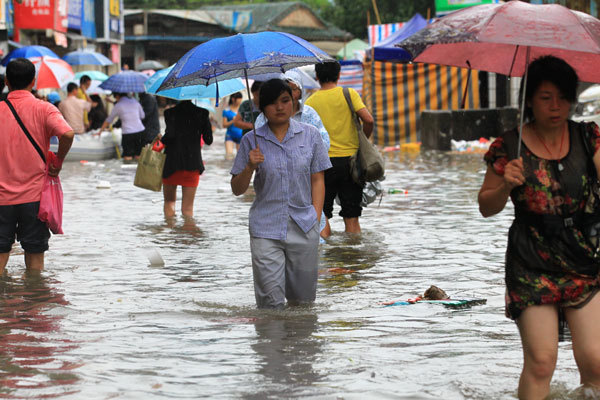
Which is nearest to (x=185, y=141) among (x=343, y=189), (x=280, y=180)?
(x=343, y=189)

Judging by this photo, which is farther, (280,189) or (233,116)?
(233,116)

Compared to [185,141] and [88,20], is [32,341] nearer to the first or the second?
[185,141]

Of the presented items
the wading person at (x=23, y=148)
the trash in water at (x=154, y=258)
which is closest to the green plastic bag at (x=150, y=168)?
the trash in water at (x=154, y=258)

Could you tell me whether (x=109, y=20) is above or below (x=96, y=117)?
above

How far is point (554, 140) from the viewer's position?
438cm

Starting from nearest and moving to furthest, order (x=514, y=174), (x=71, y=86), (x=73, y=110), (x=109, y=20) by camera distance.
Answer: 1. (x=514, y=174)
2. (x=73, y=110)
3. (x=71, y=86)
4. (x=109, y=20)

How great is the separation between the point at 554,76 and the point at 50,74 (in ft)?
58.6

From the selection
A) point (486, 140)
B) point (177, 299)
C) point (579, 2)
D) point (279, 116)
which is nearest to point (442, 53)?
point (279, 116)

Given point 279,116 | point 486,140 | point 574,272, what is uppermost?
point 279,116

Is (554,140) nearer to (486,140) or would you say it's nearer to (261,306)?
(261,306)

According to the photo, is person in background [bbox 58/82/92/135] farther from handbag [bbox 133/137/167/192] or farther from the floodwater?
handbag [bbox 133/137/167/192]

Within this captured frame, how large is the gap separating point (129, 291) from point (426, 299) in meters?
2.15

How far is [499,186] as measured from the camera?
4312 mm

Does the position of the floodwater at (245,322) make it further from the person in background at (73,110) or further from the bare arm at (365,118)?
the person in background at (73,110)
